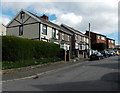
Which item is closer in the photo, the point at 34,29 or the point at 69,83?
the point at 69,83

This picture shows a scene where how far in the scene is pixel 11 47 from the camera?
1324 cm

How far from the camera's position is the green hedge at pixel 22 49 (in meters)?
13.0

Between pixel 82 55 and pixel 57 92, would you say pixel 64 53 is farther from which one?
pixel 57 92

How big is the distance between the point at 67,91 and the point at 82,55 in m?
24.6

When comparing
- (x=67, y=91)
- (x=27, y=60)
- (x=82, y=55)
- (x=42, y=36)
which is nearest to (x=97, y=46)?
(x=82, y=55)

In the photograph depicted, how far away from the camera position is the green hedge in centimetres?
1303

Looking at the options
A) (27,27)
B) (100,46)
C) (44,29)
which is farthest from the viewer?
(100,46)

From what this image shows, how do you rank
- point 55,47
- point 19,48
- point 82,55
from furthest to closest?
point 82,55 < point 55,47 < point 19,48

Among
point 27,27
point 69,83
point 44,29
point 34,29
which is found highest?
point 27,27

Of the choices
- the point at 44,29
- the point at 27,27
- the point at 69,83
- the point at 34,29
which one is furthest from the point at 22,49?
the point at 27,27

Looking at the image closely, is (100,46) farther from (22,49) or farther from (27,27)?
(22,49)

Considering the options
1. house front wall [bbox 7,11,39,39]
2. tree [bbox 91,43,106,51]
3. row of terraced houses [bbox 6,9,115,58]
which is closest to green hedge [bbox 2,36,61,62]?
row of terraced houses [bbox 6,9,115,58]

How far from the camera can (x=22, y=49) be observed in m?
14.5

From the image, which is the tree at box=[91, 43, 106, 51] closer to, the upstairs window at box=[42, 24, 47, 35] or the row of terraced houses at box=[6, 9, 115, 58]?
the row of terraced houses at box=[6, 9, 115, 58]
